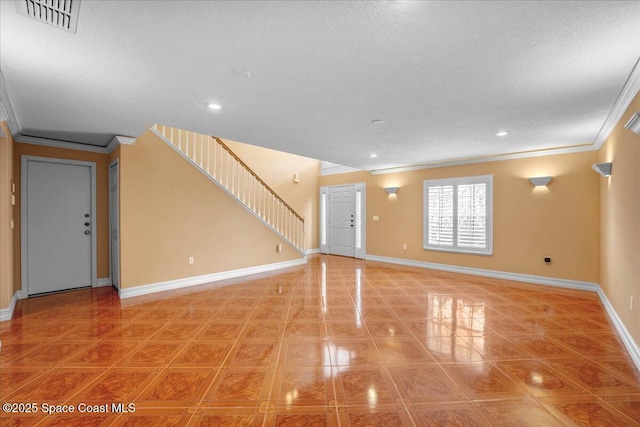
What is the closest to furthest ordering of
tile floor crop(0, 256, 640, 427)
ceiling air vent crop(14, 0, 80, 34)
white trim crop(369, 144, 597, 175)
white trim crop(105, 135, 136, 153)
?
ceiling air vent crop(14, 0, 80, 34)
tile floor crop(0, 256, 640, 427)
white trim crop(105, 135, 136, 153)
white trim crop(369, 144, 597, 175)

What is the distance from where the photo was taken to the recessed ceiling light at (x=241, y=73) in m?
2.49

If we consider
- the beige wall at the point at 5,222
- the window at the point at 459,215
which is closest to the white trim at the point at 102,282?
the beige wall at the point at 5,222

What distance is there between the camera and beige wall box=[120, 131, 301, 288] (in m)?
4.69

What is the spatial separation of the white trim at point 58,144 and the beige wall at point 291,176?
3026 mm

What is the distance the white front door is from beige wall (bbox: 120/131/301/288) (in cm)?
338

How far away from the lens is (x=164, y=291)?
4984mm

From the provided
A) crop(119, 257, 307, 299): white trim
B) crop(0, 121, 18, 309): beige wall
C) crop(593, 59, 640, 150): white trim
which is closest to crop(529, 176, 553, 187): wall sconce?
crop(593, 59, 640, 150): white trim

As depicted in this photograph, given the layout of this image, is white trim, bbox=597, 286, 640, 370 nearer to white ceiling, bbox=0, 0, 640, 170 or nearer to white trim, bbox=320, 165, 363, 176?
white ceiling, bbox=0, 0, 640, 170

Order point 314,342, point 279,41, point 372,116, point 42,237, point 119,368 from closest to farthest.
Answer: point 279,41 < point 119,368 < point 314,342 < point 372,116 < point 42,237

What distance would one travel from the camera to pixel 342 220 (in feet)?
29.4

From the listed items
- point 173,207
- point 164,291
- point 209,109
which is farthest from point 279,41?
point 164,291

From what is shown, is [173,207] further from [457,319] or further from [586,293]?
[586,293]

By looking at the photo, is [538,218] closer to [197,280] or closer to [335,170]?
[335,170]

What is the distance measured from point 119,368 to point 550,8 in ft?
13.2
